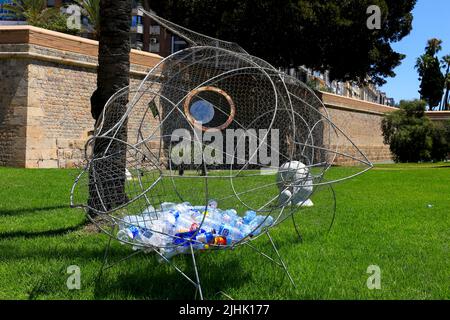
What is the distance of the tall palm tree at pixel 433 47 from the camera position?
238 ft

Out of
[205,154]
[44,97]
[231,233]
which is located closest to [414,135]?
[205,154]

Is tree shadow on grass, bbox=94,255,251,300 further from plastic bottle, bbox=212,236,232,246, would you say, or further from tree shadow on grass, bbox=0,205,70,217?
tree shadow on grass, bbox=0,205,70,217

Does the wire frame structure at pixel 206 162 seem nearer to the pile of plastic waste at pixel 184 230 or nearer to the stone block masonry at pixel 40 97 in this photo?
the pile of plastic waste at pixel 184 230

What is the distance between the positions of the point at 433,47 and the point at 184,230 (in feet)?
254

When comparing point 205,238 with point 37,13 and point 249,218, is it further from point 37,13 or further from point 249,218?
point 37,13

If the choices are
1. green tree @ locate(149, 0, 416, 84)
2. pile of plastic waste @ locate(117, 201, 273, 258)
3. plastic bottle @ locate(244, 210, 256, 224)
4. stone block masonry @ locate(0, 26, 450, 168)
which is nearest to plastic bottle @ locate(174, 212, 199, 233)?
pile of plastic waste @ locate(117, 201, 273, 258)

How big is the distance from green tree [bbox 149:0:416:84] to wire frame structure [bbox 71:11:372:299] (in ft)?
15.3

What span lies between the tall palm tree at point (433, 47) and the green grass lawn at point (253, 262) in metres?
72.3

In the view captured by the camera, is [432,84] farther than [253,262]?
Yes

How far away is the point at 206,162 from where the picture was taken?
9.75 metres

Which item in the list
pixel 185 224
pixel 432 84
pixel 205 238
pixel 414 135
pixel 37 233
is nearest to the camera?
pixel 205 238

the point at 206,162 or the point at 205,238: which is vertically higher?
the point at 206,162

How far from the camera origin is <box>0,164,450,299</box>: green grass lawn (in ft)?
12.2

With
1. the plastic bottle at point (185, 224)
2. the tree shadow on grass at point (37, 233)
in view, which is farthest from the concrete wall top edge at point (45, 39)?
the plastic bottle at point (185, 224)
